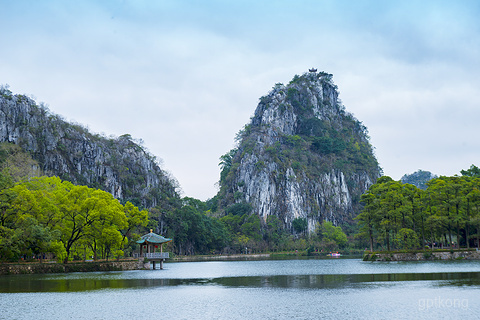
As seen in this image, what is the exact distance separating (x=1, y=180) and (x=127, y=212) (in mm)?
18826

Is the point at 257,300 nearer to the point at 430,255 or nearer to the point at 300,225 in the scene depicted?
the point at 430,255

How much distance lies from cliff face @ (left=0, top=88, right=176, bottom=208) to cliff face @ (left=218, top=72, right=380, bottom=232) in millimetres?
37514

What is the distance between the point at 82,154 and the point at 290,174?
78.3 meters

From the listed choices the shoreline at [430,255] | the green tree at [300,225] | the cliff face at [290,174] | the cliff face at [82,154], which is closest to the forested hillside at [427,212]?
the shoreline at [430,255]

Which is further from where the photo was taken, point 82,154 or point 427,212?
point 82,154

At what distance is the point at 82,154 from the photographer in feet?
A: 385

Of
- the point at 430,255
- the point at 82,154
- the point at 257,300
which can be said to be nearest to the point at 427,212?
the point at 430,255

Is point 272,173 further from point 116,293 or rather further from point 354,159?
point 116,293

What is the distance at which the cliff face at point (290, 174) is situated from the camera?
546 feet

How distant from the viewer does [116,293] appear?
3281 cm

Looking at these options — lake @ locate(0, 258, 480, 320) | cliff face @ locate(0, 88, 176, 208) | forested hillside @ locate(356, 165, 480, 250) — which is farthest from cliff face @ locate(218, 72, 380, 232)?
lake @ locate(0, 258, 480, 320)

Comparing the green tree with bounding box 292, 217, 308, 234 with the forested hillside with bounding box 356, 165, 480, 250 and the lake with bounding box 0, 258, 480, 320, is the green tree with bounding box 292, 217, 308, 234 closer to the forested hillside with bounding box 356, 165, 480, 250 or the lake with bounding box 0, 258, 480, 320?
the forested hillside with bounding box 356, 165, 480, 250

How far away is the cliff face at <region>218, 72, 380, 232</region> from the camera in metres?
166

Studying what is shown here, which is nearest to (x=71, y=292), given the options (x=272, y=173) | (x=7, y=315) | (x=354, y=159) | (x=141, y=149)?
(x=7, y=315)
